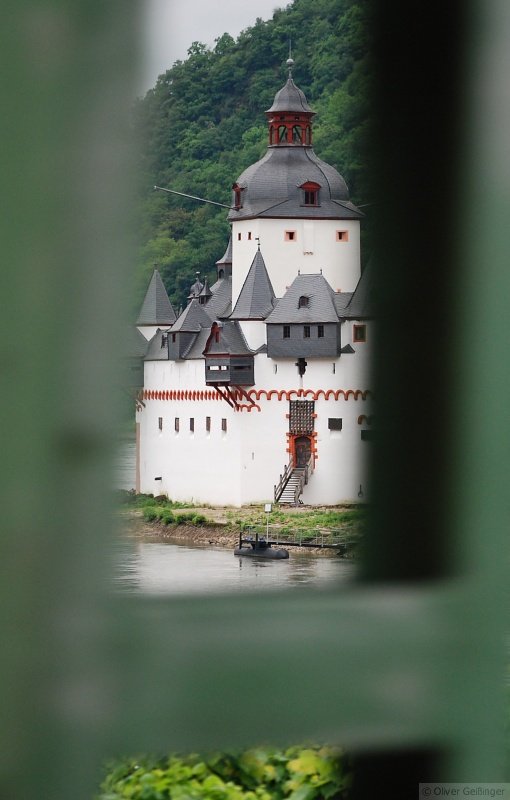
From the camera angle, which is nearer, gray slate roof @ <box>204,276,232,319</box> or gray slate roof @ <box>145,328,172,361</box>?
gray slate roof @ <box>145,328,172,361</box>

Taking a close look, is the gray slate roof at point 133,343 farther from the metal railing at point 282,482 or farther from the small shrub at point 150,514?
the metal railing at point 282,482

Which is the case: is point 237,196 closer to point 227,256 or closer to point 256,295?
point 227,256

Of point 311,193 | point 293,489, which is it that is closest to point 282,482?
point 293,489

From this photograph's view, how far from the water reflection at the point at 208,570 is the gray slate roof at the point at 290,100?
72mm

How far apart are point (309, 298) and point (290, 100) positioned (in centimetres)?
13

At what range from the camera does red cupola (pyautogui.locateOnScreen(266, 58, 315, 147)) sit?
0.58 feet

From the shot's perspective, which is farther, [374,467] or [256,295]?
[256,295]

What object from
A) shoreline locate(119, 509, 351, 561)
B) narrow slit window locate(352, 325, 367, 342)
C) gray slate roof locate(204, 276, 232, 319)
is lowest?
shoreline locate(119, 509, 351, 561)

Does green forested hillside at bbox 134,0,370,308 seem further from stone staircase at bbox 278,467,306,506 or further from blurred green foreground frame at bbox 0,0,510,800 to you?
stone staircase at bbox 278,467,306,506

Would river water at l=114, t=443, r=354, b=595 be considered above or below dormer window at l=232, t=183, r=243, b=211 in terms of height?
below

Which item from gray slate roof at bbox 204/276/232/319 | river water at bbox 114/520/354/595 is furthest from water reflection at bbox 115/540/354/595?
gray slate roof at bbox 204/276/232/319

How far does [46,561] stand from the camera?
5.9 inches

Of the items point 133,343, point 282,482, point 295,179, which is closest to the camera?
point 133,343

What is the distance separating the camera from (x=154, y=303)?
0.56ft
